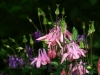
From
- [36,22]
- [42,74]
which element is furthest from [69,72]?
[36,22]

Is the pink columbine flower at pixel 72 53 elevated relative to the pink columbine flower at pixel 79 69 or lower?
elevated

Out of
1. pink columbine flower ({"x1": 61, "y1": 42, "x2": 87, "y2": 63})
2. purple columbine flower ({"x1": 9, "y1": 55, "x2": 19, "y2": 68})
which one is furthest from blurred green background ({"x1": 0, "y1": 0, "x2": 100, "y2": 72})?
pink columbine flower ({"x1": 61, "y1": 42, "x2": 87, "y2": 63})

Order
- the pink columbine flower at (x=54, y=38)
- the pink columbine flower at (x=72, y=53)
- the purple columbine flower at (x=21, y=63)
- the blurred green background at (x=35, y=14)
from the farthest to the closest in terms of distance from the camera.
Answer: the blurred green background at (x=35, y=14)
the purple columbine flower at (x=21, y=63)
the pink columbine flower at (x=54, y=38)
the pink columbine flower at (x=72, y=53)

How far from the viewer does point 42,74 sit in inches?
82.1

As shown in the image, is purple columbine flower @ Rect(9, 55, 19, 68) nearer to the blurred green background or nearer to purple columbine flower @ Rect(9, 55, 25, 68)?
purple columbine flower @ Rect(9, 55, 25, 68)

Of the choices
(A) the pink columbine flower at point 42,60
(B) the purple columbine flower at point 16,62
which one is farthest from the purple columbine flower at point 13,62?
(A) the pink columbine flower at point 42,60

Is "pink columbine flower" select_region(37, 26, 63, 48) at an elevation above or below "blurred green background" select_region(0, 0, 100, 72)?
below

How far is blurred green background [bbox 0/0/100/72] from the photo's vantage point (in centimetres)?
318

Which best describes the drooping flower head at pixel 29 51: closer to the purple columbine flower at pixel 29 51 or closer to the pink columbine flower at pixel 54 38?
the purple columbine flower at pixel 29 51

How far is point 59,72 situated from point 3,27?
1704mm

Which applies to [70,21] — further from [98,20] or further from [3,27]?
[3,27]

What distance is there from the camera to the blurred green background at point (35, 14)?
3.18m

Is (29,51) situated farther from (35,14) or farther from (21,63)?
(35,14)

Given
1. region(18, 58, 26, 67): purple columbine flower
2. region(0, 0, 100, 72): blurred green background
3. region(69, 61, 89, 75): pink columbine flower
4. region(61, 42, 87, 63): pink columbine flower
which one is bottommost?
region(69, 61, 89, 75): pink columbine flower
